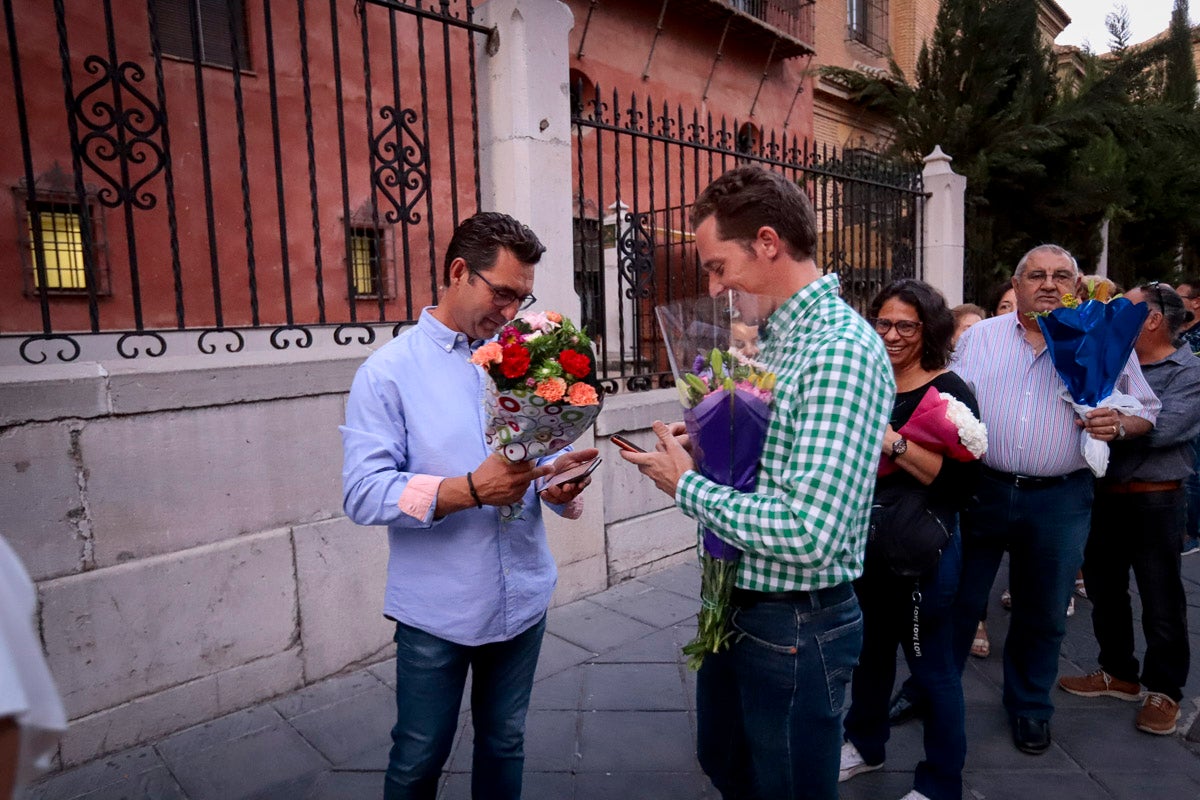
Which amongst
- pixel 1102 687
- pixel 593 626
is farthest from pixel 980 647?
pixel 593 626

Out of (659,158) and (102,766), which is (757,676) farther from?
(659,158)

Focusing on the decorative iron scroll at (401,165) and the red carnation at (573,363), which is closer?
the red carnation at (573,363)

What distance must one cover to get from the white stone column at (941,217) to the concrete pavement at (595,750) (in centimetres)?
549

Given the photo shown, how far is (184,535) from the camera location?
324 cm

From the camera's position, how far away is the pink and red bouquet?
1710mm

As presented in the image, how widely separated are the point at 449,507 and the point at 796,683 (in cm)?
93

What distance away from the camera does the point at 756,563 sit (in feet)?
5.80

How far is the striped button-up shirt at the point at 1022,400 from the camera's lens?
10.1 ft

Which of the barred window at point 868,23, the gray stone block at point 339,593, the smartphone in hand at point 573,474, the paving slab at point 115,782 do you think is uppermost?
the barred window at point 868,23

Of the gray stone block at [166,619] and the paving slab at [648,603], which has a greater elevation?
the gray stone block at [166,619]

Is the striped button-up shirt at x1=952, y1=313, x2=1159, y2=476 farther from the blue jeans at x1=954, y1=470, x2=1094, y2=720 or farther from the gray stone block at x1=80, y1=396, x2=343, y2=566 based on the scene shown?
the gray stone block at x1=80, y1=396, x2=343, y2=566

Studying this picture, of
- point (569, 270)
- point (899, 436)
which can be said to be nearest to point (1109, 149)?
point (569, 270)

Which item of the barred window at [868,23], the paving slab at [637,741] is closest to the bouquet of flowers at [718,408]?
the paving slab at [637,741]

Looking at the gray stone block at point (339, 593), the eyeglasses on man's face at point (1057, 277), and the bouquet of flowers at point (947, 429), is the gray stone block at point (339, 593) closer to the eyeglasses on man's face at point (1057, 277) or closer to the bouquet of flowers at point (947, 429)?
the bouquet of flowers at point (947, 429)
